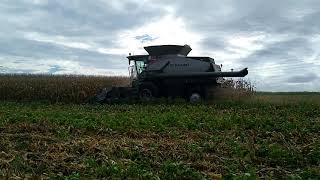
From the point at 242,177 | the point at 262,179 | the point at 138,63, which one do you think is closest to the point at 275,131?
the point at 262,179

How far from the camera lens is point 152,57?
2572cm

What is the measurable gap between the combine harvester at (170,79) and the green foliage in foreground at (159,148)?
1048 centimetres

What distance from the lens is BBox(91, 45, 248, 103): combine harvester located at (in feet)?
81.0

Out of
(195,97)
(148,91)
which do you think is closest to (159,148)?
(195,97)

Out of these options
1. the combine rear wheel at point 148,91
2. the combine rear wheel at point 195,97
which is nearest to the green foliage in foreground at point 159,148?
the combine rear wheel at point 195,97

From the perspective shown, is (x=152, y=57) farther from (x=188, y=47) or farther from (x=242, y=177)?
(x=242, y=177)

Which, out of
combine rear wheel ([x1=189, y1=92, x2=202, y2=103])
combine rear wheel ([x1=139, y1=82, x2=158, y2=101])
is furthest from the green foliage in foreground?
combine rear wheel ([x1=139, y1=82, x2=158, y2=101])

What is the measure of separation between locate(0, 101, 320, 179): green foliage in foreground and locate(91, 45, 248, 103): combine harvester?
1048cm

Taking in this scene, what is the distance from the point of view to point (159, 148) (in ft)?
30.3

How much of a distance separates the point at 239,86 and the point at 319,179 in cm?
2131

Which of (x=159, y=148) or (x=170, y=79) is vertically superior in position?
(x=170, y=79)

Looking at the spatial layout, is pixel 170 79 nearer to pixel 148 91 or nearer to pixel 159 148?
pixel 148 91

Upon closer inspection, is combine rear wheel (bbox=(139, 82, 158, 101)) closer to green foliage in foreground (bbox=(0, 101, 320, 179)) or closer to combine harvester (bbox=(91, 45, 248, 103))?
combine harvester (bbox=(91, 45, 248, 103))

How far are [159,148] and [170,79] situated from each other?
623 inches
